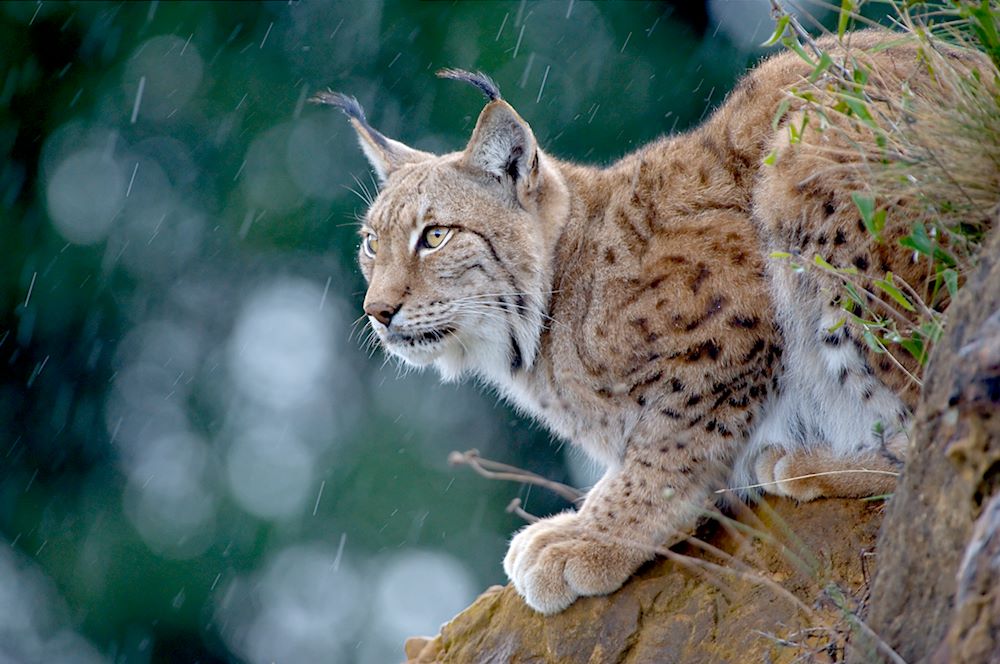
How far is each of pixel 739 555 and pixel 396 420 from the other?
6.46 metres

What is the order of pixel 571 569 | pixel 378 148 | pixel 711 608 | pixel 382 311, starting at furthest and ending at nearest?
pixel 378 148 < pixel 382 311 < pixel 571 569 < pixel 711 608

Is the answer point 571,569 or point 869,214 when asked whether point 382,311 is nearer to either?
point 571,569

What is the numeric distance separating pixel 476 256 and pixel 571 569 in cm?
115

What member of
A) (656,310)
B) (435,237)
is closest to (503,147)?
(435,237)

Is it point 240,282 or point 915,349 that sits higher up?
point 915,349

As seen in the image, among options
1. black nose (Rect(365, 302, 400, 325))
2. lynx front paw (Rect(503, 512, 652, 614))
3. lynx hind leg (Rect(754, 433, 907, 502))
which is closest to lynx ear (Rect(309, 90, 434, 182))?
black nose (Rect(365, 302, 400, 325))

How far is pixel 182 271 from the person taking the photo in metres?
10.6

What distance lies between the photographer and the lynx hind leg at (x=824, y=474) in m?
3.63

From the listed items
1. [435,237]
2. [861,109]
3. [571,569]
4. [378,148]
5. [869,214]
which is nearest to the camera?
[869,214]

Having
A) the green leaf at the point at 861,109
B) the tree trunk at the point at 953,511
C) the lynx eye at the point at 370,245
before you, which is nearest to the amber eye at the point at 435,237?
the lynx eye at the point at 370,245

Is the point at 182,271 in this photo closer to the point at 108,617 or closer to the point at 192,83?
the point at 192,83

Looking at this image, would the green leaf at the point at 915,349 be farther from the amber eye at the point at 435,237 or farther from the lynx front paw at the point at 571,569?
the amber eye at the point at 435,237

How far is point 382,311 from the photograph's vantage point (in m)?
4.31

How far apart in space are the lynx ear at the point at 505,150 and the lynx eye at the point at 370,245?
44cm
